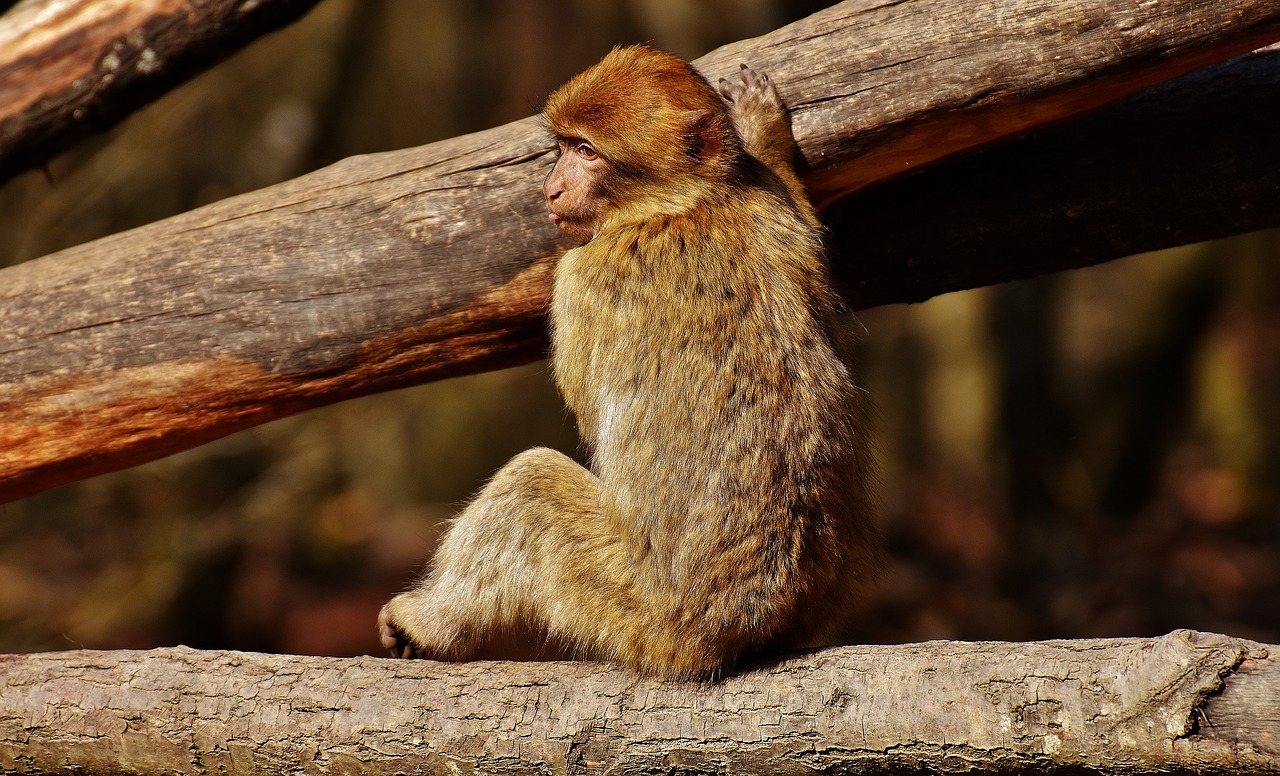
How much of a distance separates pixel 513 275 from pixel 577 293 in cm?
39

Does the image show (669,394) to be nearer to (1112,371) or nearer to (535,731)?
(535,731)

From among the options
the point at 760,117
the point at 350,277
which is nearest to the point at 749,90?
the point at 760,117

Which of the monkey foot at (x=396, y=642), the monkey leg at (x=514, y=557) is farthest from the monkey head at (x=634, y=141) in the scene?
the monkey foot at (x=396, y=642)

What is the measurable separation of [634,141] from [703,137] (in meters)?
0.24

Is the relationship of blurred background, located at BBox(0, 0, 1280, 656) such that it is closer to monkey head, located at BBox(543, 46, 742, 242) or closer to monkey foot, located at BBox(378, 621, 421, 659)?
monkey foot, located at BBox(378, 621, 421, 659)

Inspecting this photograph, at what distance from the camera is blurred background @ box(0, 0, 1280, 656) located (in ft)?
29.6

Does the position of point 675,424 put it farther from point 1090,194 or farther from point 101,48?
point 101,48

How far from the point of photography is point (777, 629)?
12.0ft

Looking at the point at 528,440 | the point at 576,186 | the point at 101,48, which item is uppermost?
the point at 101,48

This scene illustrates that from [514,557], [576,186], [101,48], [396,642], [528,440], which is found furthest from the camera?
[528,440]

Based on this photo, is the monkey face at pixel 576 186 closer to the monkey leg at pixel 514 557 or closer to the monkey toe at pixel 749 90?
the monkey toe at pixel 749 90

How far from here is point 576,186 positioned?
159 inches

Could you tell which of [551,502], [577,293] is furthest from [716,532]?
[577,293]

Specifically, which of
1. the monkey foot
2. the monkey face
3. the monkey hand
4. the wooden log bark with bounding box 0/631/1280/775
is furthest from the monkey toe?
the monkey foot
